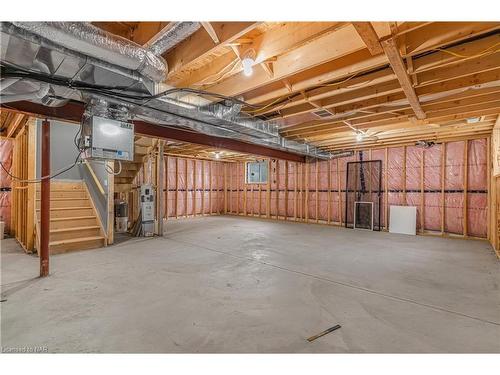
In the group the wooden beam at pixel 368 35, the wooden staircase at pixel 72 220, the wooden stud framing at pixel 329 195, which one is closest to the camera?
the wooden beam at pixel 368 35

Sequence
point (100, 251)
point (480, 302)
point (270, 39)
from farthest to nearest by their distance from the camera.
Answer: point (100, 251), point (480, 302), point (270, 39)

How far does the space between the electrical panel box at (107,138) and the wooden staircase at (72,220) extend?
7.91 feet

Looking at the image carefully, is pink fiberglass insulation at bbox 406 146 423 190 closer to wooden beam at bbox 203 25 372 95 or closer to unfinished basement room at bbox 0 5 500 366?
unfinished basement room at bbox 0 5 500 366

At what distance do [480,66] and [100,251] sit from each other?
18.0 feet

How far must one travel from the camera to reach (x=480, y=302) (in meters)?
2.30

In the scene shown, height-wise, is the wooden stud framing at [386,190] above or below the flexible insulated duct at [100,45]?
below

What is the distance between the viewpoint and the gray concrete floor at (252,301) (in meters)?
1.70

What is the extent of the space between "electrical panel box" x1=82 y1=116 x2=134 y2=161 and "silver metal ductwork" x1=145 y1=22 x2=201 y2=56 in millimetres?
1004

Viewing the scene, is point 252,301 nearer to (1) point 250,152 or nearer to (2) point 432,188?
(1) point 250,152

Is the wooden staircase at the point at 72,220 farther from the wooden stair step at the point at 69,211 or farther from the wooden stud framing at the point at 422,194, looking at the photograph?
the wooden stud framing at the point at 422,194

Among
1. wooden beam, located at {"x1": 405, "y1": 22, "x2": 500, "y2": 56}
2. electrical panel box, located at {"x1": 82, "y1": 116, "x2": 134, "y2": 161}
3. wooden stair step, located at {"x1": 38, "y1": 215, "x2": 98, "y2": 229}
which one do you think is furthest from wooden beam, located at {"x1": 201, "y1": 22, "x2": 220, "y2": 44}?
wooden stair step, located at {"x1": 38, "y1": 215, "x2": 98, "y2": 229}

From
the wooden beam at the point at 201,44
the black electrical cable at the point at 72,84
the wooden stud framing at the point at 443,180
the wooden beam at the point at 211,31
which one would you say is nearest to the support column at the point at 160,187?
the black electrical cable at the point at 72,84
